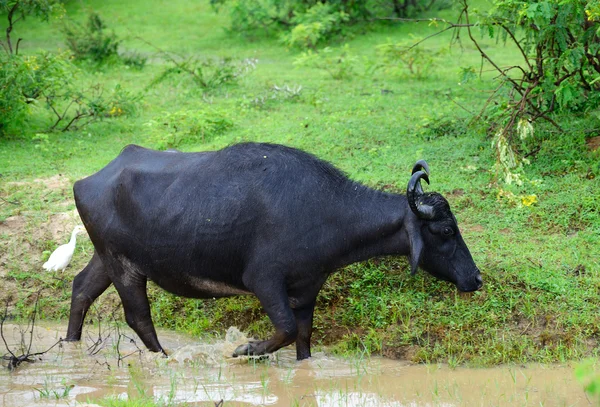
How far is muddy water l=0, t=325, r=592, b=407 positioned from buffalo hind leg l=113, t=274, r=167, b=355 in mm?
99

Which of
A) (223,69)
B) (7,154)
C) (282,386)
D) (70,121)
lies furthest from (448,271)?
(223,69)

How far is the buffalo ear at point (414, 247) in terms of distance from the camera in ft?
17.6

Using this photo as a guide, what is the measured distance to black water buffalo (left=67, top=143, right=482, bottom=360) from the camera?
17.9 ft

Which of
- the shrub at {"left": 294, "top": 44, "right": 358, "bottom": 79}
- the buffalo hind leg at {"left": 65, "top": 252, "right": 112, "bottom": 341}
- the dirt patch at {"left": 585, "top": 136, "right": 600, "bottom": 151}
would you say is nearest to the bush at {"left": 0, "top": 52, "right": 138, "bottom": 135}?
the shrub at {"left": 294, "top": 44, "right": 358, "bottom": 79}

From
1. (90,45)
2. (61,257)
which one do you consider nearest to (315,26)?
(90,45)

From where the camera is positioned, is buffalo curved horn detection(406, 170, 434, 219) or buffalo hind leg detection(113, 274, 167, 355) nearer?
buffalo curved horn detection(406, 170, 434, 219)

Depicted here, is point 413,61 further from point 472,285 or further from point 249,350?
point 249,350

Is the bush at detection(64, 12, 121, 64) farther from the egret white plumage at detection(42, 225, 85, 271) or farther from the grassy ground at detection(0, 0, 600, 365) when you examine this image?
the egret white plumage at detection(42, 225, 85, 271)

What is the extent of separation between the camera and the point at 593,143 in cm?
824

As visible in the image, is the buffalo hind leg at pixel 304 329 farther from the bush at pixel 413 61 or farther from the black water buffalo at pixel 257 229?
the bush at pixel 413 61

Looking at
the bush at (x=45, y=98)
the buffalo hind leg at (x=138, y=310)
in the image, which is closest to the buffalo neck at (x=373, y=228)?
the buffalo hind leg at (x=138, y=310)

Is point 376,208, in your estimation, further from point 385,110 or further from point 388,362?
point 385,110

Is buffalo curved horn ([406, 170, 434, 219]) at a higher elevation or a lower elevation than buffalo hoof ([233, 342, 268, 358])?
higher

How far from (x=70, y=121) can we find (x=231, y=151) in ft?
18.3
